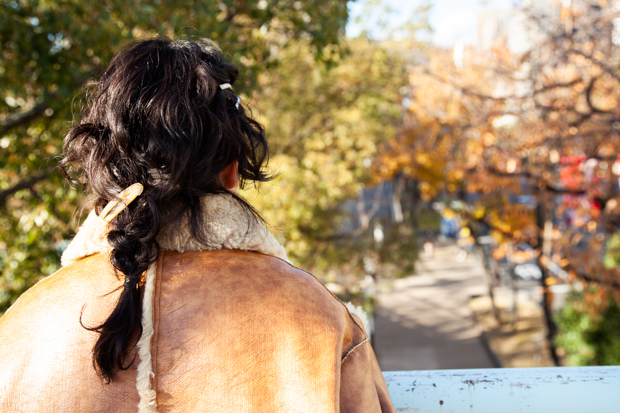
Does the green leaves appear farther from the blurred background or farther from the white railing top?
the white railing top

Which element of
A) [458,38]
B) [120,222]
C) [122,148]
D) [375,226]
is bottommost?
[375,226]

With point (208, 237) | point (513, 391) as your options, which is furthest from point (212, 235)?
point (513, 391)

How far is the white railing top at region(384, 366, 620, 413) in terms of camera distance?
116cm

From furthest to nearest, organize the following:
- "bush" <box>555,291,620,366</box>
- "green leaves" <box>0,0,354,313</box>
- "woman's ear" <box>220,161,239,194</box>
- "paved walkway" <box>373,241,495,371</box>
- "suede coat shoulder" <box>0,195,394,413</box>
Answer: "paved walkway" <box>373,241,495,371</box>, "bush" <box>555,291,620,366</box>, "green leaves" <box>0,0,354,313</box>, "woman's ear" <box>220,161,239,194</box>, "suede coat shoulder" <box>0,195,394,413</box>

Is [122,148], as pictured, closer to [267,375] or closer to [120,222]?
[120,222]

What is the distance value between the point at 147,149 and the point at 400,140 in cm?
1227

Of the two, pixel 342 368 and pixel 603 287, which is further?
pixel 603 287

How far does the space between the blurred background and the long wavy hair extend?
0.30 meters

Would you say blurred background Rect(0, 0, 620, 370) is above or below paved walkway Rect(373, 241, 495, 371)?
above

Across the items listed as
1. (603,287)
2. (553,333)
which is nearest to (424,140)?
(553,333)

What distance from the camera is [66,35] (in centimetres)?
389

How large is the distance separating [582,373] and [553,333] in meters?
8.69

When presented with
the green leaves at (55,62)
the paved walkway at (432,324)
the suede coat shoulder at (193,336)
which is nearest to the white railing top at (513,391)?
the suede coat shoulder at (193,336)

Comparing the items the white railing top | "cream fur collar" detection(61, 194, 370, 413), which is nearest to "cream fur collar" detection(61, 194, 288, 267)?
"cream fur collar" detection(61, 194, 370, 413)
